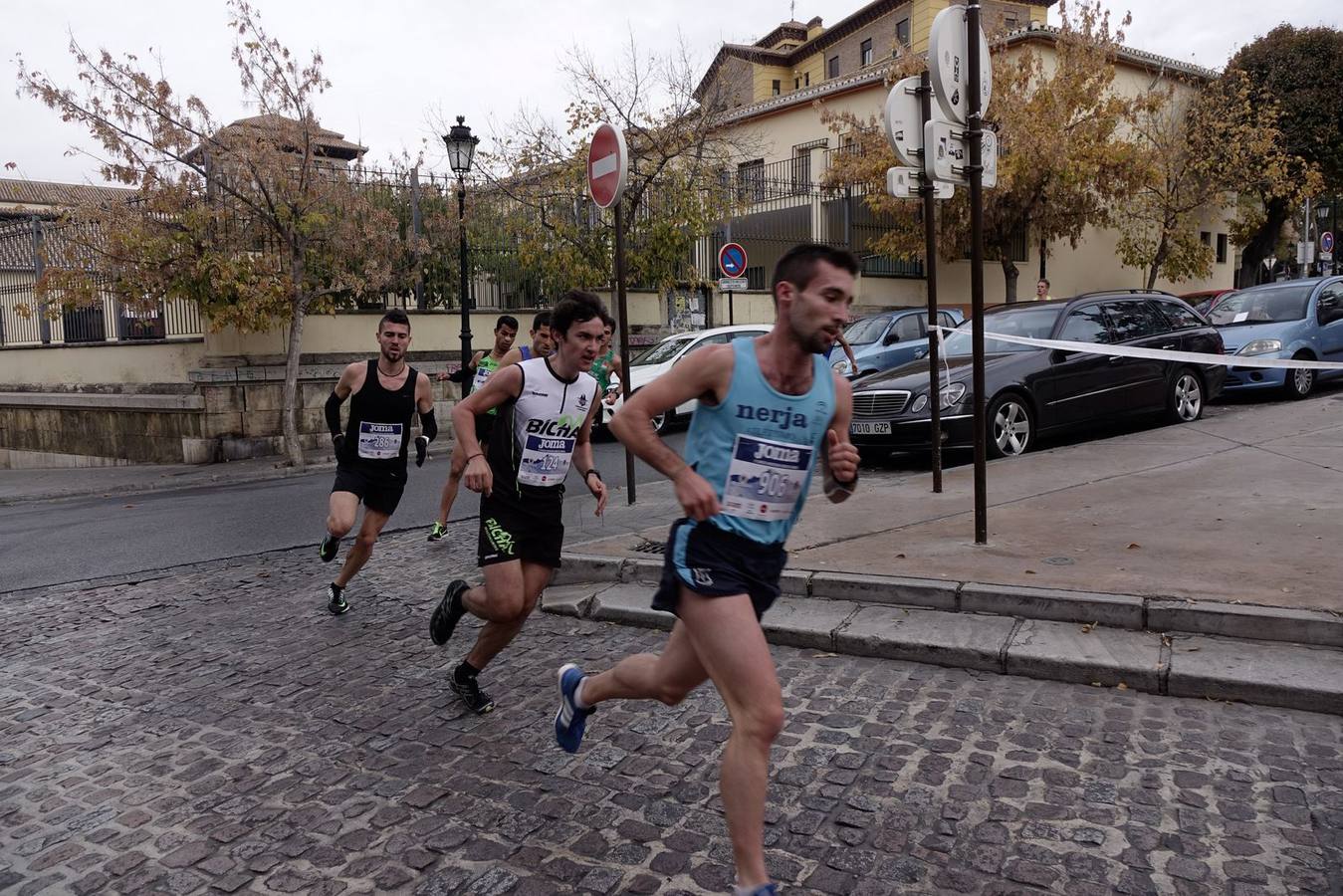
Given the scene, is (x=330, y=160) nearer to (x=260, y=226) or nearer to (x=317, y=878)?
(x=260, y=226)

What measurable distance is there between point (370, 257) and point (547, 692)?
12510 mm

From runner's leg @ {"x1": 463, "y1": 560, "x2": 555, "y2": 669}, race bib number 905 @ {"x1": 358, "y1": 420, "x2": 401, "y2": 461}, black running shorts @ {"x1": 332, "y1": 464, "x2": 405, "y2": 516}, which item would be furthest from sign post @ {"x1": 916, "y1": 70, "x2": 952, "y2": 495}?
runner's leg @ {"x1": 463, "y1": 560, "x2": 555, "y2": 669}

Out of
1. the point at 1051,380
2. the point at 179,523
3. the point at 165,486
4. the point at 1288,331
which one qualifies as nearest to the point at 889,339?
the point at 1288,331

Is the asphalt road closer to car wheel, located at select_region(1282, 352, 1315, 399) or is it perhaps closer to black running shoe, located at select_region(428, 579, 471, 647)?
black running shoe, located at select_region(428, 579, 471, 647)

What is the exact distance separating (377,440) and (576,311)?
2.52 meters

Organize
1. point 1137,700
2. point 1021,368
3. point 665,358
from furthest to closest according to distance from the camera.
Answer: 1. point 665,358
2. point 1021,368
3. point 1137,700

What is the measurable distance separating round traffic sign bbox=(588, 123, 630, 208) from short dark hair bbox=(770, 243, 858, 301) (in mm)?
5020

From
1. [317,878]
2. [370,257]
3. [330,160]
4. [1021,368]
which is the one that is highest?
[330,160]

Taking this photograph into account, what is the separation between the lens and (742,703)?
285 cm

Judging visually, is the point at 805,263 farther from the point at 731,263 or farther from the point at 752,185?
the point at 752,185

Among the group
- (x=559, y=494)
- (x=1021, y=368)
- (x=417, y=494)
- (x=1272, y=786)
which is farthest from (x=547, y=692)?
(x=1021, y=368)

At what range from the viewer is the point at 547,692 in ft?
15.9

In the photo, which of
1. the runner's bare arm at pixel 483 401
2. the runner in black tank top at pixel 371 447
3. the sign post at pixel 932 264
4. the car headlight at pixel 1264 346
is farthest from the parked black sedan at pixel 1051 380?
the runner's bare arm at pixel 483 401

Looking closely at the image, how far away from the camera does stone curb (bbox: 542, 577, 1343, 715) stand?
4367 mm
